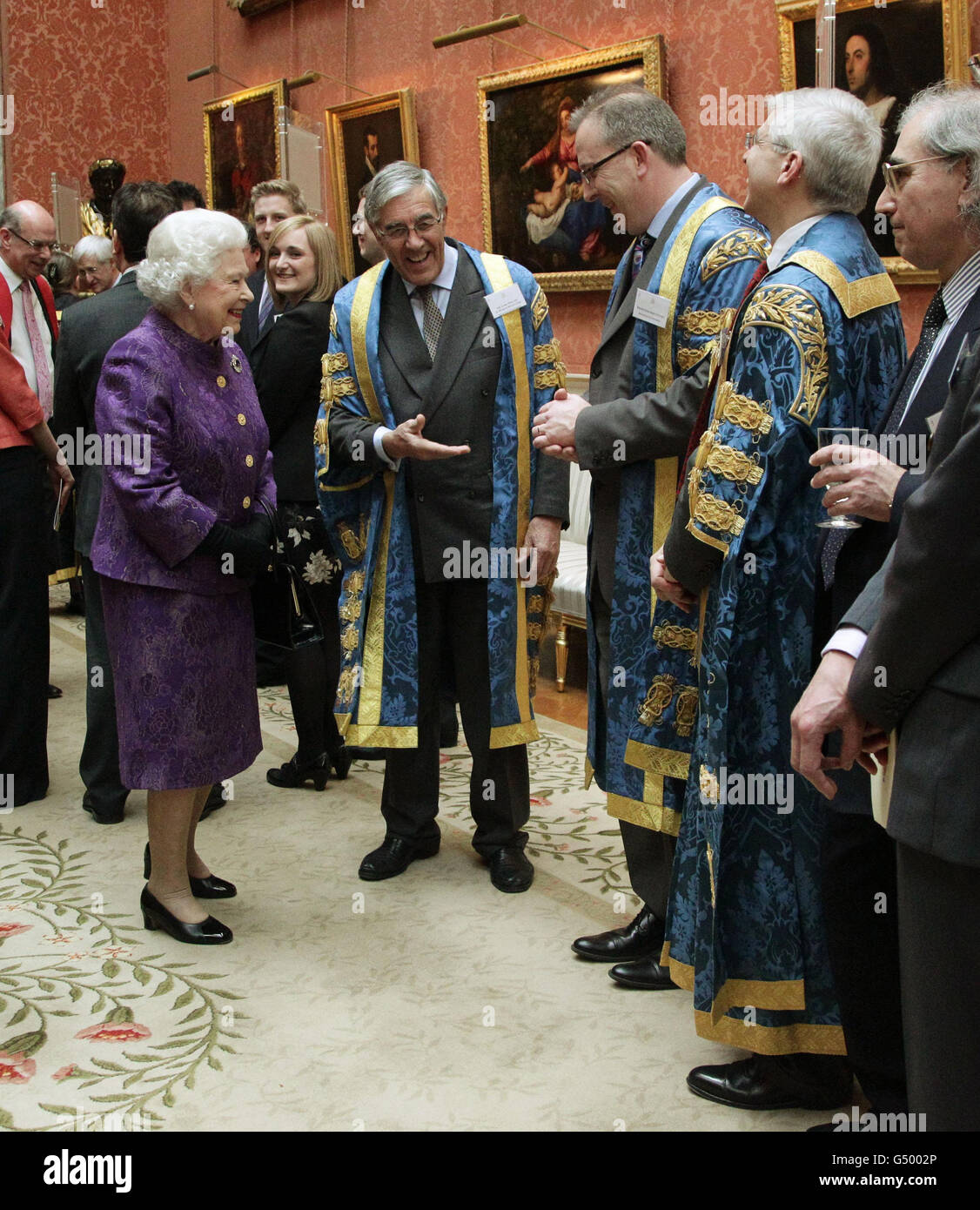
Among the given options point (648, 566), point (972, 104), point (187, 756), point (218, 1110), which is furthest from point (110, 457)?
point (972, 104)

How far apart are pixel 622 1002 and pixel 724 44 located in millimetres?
4292

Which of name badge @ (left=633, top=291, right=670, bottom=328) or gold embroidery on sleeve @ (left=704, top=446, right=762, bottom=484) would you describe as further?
name badge @ (left=633, top=291, right=670, bottom=328)

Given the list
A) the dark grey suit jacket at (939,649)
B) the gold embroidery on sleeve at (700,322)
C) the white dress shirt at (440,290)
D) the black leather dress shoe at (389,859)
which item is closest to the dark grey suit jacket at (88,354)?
the white dress shirt at (440,290)

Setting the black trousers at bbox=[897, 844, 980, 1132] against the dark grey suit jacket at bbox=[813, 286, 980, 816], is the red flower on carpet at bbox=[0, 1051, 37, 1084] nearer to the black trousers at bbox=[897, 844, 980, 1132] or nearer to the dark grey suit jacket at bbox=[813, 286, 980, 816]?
the dark grey suit jacket at bbox=[813, 286, 980, 816]

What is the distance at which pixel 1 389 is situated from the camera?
4215mm

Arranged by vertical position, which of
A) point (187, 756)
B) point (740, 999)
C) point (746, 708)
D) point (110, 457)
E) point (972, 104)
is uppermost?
point (972, 104)

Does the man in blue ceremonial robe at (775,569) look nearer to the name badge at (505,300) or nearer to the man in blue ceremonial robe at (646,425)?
the man in blue ceremonial robe at (646,425)

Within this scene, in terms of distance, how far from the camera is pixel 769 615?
2.41 metres

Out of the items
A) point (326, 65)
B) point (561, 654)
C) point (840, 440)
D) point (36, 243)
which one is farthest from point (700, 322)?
point (326, 65)

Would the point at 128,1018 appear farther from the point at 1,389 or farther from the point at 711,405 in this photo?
the point at 1,389

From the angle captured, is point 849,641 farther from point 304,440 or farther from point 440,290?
point 304,440

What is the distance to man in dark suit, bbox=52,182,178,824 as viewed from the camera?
4.01 metres

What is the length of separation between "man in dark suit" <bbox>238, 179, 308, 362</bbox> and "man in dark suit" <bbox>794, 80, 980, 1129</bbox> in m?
3.21

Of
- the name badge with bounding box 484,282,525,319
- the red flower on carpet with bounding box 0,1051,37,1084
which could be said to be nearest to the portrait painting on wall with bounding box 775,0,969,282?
the name badge with bounding box 484,282,525,319
